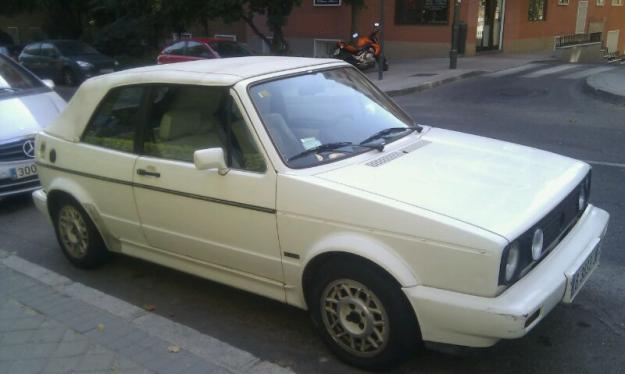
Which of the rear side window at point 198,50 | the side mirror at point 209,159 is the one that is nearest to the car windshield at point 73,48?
the rear side window at point 198,50

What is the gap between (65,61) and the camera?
20.9m

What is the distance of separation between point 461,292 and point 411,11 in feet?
67.8

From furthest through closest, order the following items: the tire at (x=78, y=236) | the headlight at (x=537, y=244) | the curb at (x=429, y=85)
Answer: the curb at (x=429, y=85) < the tire at (x=78, y=236) < the headlight at (x=537, y=244)

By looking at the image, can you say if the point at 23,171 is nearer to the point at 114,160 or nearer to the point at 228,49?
the point at 114,160

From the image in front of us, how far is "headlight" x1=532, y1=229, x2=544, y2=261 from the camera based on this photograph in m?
3.10

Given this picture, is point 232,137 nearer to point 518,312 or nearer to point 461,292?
point 461,292

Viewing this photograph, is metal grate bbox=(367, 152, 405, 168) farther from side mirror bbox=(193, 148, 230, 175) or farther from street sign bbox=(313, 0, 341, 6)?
street sign bbox=(313, 0, 341, 6)

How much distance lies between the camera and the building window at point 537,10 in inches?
941

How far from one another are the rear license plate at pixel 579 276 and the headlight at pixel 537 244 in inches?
7.4

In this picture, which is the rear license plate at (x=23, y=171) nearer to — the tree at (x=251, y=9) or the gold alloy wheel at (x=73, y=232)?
the gold alloy wheel at (x=73, y=232)

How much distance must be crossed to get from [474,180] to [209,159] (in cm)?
151

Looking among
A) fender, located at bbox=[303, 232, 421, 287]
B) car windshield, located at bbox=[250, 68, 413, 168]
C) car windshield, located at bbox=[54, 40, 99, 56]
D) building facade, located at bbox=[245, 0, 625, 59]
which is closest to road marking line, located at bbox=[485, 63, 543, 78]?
building facade, located at bbox=[245, 0, 625, 59]

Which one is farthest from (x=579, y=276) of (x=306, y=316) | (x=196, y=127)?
(x=196, y=127)

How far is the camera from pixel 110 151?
447cm
